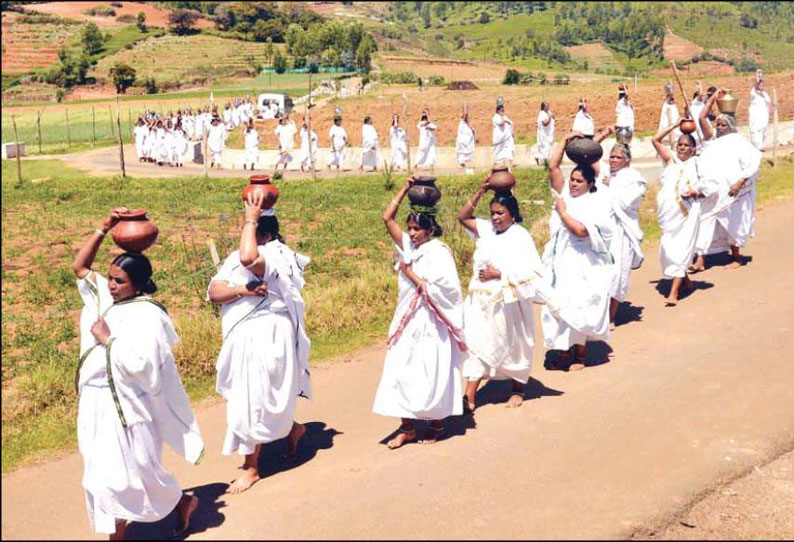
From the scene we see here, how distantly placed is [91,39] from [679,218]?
9.89 meters


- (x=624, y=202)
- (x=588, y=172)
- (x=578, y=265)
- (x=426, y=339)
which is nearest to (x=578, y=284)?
(x=578, y=265)

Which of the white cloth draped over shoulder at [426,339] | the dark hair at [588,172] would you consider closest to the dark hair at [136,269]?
the white cloth draped over shoulder at [426,339]

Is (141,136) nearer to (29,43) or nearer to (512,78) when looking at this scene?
(29,43)

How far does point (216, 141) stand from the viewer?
2917cm

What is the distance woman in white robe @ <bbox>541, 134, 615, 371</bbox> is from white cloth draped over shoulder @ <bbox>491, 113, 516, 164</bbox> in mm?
16689

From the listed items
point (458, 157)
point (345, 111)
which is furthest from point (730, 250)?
point (345, 111)

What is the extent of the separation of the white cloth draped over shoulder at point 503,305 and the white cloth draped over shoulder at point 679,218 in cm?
354

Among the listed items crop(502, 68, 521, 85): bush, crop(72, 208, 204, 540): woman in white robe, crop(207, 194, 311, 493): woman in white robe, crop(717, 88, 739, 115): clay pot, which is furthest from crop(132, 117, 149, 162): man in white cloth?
crop(72, 208, 204, 540): woman in white robe

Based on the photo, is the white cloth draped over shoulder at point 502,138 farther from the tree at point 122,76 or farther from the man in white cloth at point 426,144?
the tree at point 122,76

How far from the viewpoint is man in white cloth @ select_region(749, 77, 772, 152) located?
2211 centimetres

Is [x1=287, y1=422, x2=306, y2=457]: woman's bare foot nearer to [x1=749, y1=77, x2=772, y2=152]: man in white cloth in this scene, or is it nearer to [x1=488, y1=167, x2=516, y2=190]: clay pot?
[x1=488, y1=167, x2=516, y2=190]: clay pot

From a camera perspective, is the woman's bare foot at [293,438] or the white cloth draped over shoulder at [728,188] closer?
the woman's bare foot at [293,438]

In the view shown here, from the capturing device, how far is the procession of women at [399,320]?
4801mm

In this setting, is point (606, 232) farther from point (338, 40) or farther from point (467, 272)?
point (338, 40)
